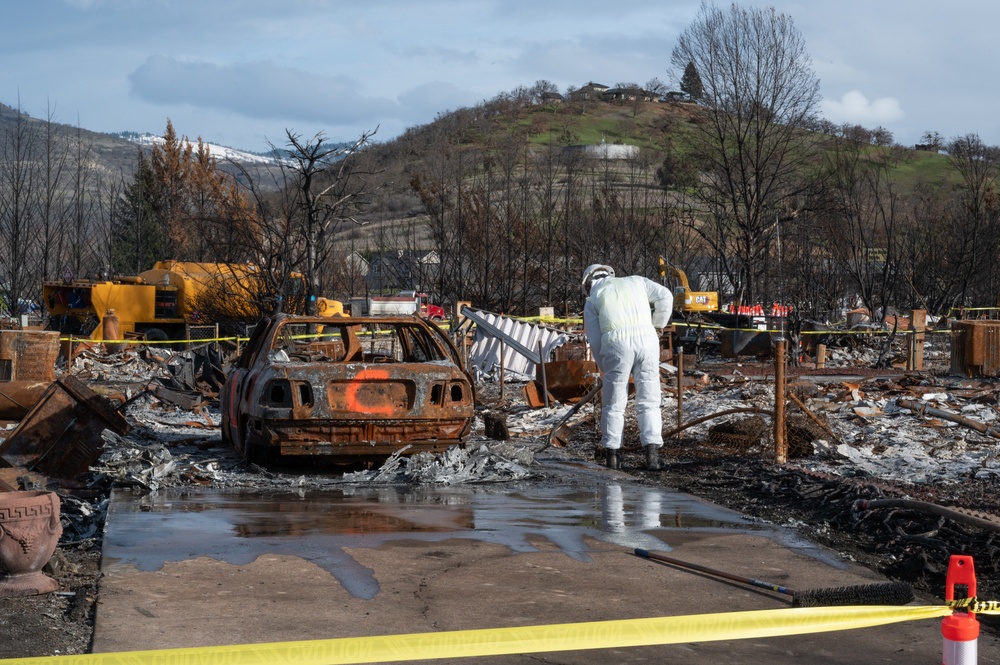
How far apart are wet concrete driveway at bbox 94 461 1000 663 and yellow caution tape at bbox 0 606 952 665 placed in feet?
2.12

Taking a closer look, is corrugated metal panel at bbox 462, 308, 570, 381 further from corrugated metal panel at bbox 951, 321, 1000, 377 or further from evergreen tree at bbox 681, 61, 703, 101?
evergreen tree at bbox 681, 61, 703, 101

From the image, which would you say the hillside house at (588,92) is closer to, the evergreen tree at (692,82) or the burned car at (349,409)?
the evergreen tree at (692,82)

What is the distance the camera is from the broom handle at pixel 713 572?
5.10 meters

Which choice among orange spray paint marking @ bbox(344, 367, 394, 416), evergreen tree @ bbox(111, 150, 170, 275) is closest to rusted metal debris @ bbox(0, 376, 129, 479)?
orange spray paint marking @ bbox(344, 367, 394, 416)

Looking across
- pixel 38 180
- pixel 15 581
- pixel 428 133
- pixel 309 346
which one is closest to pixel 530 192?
pixel 38 180

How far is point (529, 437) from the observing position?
12.6 meters

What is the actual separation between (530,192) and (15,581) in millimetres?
42640

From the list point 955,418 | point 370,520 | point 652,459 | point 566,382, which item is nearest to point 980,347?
point 566,382

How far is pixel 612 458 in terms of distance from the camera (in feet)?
33.9

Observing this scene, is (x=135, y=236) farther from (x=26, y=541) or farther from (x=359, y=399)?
(x=26, y=541)

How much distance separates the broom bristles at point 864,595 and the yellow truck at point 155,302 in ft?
77.5

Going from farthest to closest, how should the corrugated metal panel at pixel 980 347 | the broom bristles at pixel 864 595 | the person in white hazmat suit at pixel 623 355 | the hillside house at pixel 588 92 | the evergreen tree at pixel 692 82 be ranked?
the hillside house at pixel 588 92
the evergreen tree at pixel 692 82
the corrugated metal panel at pixel 980 347
the person in white hazmat suit at pixel 623 355
the broom bristles at pixel 864 595

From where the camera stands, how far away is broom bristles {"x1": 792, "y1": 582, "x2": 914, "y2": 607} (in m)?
4.53

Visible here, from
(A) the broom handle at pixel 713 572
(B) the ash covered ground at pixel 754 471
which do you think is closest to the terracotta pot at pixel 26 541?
(B) the ash covered ground at pixel 754 471
